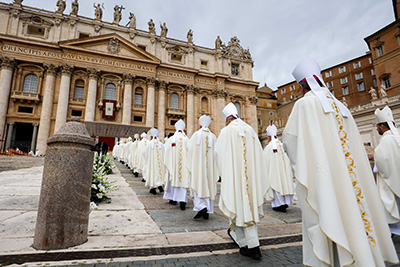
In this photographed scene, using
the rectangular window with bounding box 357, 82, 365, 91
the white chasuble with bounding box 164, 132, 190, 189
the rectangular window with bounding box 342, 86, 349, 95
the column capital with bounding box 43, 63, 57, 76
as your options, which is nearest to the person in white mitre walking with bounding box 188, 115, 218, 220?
the white chasuble with bounding box 164, 132, 190, 189

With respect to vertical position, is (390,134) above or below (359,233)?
above

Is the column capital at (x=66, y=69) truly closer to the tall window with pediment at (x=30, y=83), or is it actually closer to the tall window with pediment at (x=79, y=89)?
the tall window with pediment at (x=79, y=89)

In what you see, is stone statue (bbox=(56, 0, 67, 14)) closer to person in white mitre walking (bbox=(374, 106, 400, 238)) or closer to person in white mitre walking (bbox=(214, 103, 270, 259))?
person in white mitre walking (bbox=(214, 103, 270, 259))

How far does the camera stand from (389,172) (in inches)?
150

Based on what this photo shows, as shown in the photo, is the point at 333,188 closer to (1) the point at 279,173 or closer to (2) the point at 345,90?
(1) the point at 279,173

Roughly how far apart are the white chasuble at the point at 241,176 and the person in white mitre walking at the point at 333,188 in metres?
1.09

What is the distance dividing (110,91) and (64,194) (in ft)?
93.0

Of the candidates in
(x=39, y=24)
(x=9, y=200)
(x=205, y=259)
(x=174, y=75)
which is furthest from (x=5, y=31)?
(x=205, y=259)

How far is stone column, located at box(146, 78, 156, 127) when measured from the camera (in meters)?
28.6

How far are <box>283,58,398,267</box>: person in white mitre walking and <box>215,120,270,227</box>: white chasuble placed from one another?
1093 mm

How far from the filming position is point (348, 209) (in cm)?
183

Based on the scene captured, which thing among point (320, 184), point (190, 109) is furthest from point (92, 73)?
point (320, 184)

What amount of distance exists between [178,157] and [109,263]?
400 cm

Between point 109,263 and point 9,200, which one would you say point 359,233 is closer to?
point 109,263
